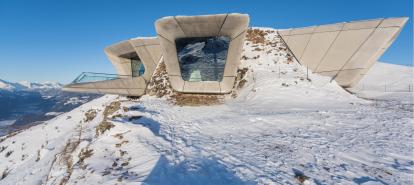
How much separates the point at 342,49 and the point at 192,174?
18670 millimetres

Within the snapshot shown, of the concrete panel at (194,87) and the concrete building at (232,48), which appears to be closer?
the concrete building at (232,48)

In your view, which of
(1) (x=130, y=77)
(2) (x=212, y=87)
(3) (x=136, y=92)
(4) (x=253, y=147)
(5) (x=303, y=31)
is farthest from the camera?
(3) (x=136, y=92)

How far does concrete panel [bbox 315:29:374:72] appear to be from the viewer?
20.2 m

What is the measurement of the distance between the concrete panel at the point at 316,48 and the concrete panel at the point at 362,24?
111cm

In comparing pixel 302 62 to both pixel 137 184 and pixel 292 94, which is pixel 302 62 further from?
pixel 137 184

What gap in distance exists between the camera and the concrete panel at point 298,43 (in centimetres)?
2273

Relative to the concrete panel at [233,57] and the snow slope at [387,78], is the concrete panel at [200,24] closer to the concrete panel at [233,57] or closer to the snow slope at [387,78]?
the concrete panel at [233,57]

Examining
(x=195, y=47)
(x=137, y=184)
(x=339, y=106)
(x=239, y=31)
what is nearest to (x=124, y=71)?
(x=195, y=47)

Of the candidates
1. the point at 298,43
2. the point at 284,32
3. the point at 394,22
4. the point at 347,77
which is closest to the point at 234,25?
the point at 298,43

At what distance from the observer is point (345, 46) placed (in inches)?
816

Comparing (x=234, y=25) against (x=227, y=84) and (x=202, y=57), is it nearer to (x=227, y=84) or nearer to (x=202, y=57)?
(x=202, y=57)

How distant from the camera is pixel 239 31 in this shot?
20.4 metres

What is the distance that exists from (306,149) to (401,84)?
90.5 feet

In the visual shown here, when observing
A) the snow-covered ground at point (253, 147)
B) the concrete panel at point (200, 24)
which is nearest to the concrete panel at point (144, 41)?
the concrete panel at point (200, 24)
